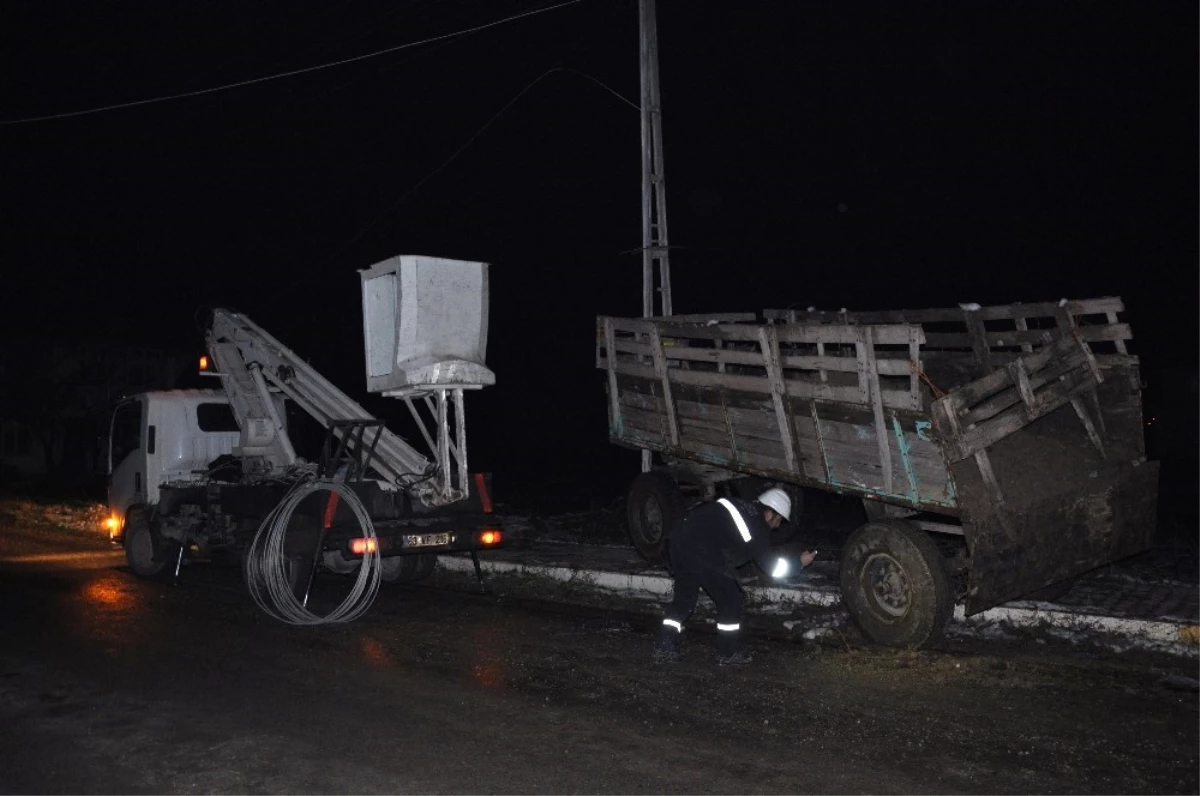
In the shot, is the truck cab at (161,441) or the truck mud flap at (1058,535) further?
the truck cab at (161,441)

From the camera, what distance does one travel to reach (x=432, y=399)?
10.3m

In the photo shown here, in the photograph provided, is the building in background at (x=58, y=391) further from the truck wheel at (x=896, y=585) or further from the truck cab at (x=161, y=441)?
the truck wheel at (x=896, y=585)

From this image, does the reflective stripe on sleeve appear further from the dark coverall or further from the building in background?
the building in background

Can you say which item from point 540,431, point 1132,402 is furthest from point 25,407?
point 1132,402

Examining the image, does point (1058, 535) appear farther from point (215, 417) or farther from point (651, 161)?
point (215, 417)

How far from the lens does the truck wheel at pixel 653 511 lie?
11312 millimetres

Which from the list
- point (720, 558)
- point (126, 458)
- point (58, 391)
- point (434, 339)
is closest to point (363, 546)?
point (434, 339)

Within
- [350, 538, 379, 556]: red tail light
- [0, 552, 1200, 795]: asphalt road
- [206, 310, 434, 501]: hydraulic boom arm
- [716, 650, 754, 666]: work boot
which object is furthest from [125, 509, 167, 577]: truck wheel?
[716, 650, 754, 666]: work boot

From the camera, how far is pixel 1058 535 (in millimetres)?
7730

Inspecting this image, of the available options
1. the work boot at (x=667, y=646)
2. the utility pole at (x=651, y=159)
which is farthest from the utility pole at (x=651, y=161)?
the work boot at (x=667, y=646)

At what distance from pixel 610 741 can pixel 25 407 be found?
3960 centimetres

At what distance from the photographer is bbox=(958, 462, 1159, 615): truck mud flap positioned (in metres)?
7.31

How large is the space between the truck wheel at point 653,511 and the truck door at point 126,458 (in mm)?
5992

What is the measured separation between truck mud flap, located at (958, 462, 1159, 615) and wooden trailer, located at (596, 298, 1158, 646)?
13 millimetres
